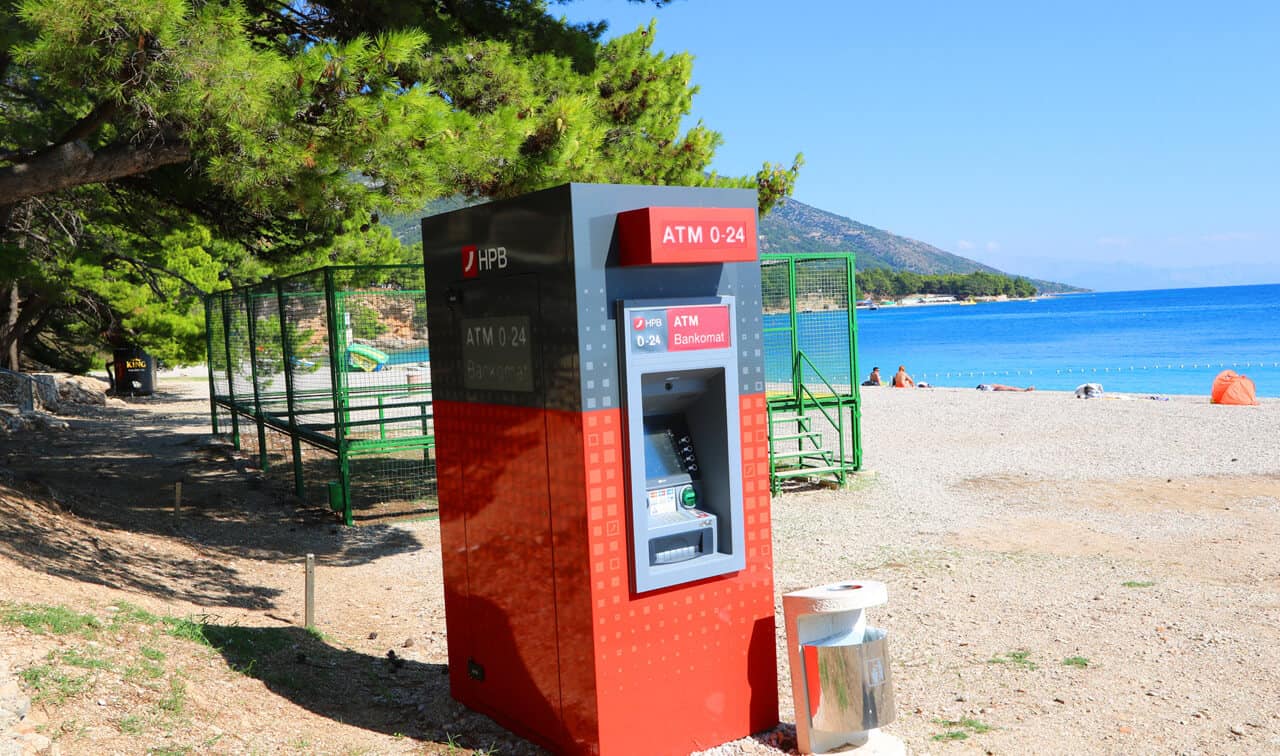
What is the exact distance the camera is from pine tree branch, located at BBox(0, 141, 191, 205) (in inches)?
269

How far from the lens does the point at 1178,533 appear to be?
9148mm

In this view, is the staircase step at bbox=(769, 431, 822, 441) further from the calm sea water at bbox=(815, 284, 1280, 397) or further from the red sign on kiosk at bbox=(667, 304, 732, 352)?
the calm sea water at bbox=(815, 284, 1280, 397)

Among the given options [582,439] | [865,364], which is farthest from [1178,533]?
[865,364]

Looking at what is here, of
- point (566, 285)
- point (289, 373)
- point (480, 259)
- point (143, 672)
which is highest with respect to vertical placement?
point (480, 259)

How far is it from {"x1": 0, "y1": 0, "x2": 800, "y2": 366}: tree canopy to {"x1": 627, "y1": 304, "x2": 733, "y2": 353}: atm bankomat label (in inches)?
105

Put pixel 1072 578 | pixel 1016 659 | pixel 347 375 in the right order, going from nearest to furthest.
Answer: pixel 1016 659, pixel 1072 578, pixel 347 375

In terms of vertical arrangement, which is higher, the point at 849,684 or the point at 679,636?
the point at 679,636

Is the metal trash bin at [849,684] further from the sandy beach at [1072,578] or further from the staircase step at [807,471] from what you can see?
the staircase step at [807,471]

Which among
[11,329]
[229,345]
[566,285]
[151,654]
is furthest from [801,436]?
[11,329]

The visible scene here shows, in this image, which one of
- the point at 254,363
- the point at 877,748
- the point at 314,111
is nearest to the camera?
the point at 877,748

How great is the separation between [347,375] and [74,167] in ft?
12.5

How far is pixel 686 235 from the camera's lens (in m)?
4.40

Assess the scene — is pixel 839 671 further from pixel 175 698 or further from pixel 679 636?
pixel 175 698

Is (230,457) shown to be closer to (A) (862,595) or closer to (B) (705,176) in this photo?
(B) (705,176)
